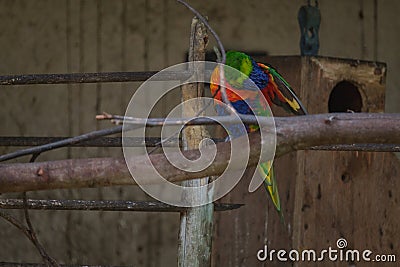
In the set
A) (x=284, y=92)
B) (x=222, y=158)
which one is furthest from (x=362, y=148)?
(x=222, y=158)

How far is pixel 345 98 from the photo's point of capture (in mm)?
2781

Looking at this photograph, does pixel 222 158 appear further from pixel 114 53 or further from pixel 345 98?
pixel 114 53

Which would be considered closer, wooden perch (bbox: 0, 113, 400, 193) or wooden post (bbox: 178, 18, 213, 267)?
wooden perch (bbox: 0, 113, 400, 193)

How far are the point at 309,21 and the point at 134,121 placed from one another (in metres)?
1.60

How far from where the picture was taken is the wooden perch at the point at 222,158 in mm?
1166

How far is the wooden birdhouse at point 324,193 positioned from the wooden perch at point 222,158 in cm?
136

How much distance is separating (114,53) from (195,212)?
1674mm

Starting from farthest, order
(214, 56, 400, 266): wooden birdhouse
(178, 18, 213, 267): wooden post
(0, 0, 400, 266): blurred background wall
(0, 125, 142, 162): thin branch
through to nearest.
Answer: (0, 0, 400, 266): blurred background wall, (214, 56, 400, 266): wooden birdhouse, (178, 18, 213, 267): wooden post, (0, 125, 142, 162): thin branch

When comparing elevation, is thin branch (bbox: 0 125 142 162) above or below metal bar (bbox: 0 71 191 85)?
below

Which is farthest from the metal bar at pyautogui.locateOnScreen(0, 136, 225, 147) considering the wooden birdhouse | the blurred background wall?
the blurred background wall

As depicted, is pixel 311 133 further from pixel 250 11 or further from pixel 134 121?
pixel 250 11

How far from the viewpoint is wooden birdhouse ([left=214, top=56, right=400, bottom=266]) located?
2551mm

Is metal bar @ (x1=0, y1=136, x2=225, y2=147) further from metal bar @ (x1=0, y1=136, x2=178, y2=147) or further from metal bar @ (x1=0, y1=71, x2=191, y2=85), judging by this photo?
metal bar @ (x1=0, y1=71, x2=191, y2=85)

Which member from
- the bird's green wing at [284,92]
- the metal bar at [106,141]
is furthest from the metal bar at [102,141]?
the bird's green wing at [284,92]
